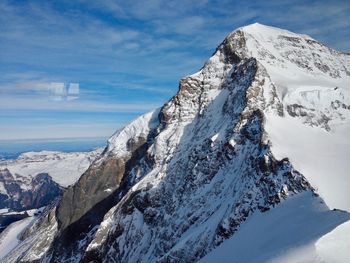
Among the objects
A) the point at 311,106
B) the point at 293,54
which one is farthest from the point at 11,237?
the point at 311,106

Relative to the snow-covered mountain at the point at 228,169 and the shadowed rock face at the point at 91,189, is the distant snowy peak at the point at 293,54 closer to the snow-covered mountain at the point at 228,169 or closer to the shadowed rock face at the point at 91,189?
the snow-covered mountain at the point at 228,169

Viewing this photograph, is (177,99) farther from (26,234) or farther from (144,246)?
(26,234)

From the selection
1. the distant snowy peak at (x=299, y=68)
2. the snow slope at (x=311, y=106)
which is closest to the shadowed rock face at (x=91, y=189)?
the distant snowy peak at (x=299, y=68)

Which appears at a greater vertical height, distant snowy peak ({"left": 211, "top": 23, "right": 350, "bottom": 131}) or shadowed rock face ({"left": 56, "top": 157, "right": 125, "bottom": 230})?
distant snowy peak ({"left": 211, "top": 23, "right": 350, "bottom": 131})

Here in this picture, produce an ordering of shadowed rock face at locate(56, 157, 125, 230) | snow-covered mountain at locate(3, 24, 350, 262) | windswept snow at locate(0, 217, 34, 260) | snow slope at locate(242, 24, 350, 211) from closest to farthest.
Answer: snow-covered mountain at locate(3, 24, 350, 262)
snow slope at locate(242, 24, 350, 211)
shadowed rock face at locate(56, 157, 125, 230)
windswept snow at locate(0, 217, 34, 260)

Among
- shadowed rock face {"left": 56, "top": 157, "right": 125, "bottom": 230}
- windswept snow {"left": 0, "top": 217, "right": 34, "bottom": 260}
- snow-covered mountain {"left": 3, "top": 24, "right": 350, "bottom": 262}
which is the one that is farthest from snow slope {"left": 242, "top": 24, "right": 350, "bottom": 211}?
windswept snow {"left": 0, "top": 217, "right": 34, "bottom": 260}

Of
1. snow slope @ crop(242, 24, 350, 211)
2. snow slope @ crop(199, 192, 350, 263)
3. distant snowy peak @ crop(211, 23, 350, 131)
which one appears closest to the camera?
snow slope @ crop(199, 192, 350, 263)

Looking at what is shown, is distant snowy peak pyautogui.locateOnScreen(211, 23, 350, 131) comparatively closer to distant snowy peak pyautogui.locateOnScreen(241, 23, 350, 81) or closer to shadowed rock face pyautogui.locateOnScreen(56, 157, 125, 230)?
distant snowy peak pyautogui.locateOnScreen(241, 23, 350, 81)
